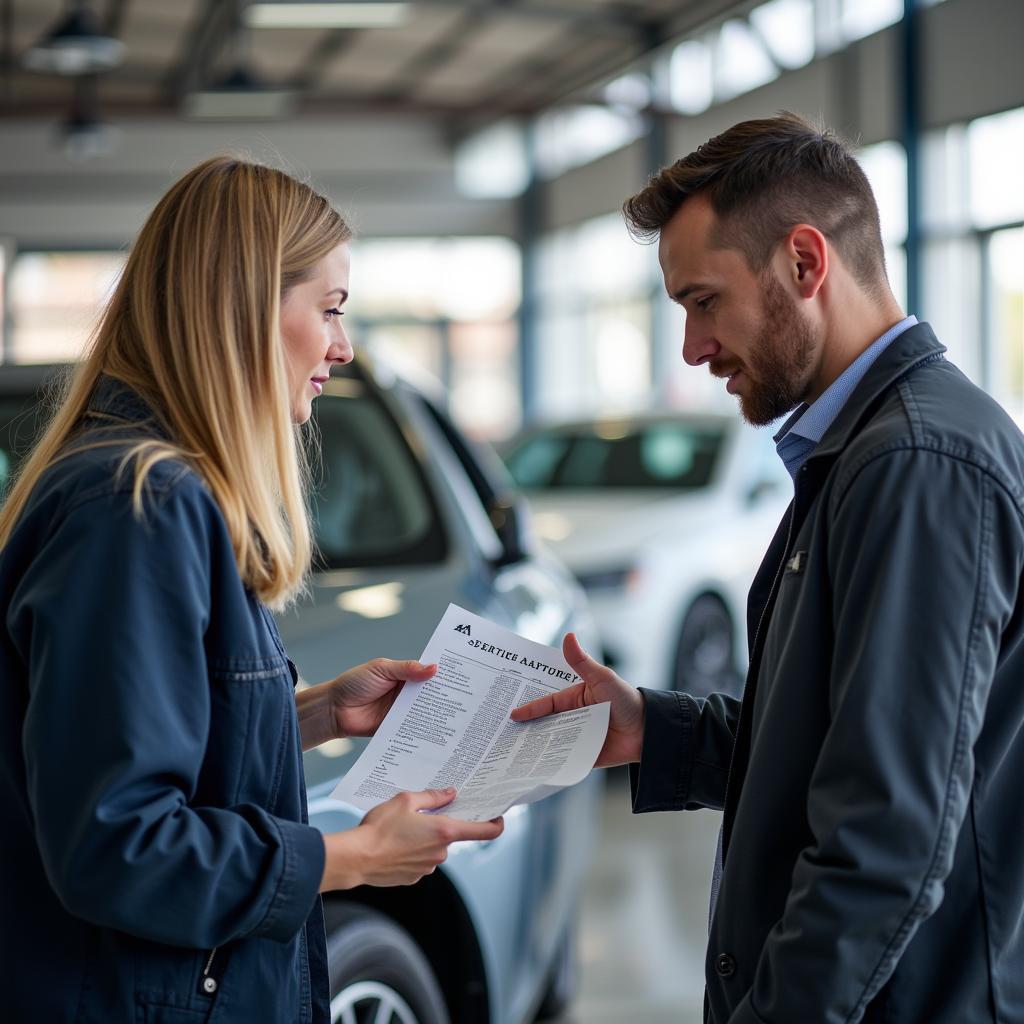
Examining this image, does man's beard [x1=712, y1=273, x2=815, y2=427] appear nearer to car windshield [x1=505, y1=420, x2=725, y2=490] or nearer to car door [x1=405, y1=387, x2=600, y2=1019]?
car door [x1=405, y1=387, x2=600, y2=1019]

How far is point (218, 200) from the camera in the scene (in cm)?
148

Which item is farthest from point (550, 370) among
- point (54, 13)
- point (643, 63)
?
point (54, 13)

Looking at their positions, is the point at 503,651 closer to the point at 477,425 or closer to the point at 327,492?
the point at 327,492

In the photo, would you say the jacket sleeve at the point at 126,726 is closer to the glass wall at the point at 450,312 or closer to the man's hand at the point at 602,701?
the man's hand at the point at 602,701

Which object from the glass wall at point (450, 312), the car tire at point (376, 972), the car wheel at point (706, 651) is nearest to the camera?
the car tire at point (376, 972)

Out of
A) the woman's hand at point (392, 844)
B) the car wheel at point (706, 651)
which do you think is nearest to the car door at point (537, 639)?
the woman's hand at point (392, 844)

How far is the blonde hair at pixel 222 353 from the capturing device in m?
1.42

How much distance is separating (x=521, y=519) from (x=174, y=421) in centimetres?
196

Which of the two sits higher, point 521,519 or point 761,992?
point 521,519

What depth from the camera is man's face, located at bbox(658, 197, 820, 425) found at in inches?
62.9

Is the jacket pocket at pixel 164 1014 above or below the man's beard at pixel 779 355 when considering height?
below

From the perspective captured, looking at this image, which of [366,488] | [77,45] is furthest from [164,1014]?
[77,45]

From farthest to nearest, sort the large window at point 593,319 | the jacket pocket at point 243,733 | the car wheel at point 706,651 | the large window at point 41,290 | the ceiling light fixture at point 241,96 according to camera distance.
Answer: the large window at point 41,290 → the large window at point 593,319 → the ceiling light fixture at point 241,96 → the car wheel at point 706,651 → the jacket pocket at point 243,733

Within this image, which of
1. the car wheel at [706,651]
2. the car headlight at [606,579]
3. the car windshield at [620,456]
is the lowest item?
the car wheel at [706,651]
